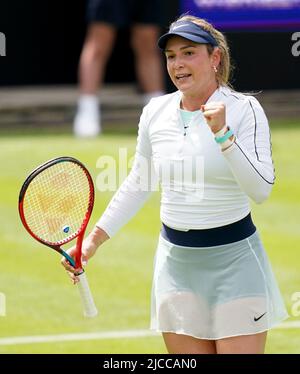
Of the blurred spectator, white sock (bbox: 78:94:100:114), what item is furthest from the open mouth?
white sock (bbox: 78:94:100:114)

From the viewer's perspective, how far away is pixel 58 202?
5.79m

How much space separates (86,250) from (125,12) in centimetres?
904

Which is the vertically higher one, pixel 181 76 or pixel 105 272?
pixel 181 76

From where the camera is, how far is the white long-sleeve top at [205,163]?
17.3 ft

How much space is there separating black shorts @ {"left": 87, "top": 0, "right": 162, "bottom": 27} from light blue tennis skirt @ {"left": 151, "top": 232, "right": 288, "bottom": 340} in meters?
9.08

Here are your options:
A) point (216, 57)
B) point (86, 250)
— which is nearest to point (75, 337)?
point (86, 250)

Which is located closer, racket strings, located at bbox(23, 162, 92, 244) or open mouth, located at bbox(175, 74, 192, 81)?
open mouth, located at bbox(175, 74, 192, 81)

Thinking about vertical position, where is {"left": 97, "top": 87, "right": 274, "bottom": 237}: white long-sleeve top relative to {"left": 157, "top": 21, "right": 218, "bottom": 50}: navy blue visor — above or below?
below

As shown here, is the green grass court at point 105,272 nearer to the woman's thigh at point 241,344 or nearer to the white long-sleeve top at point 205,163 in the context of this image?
the woman's thigh at point 241,344

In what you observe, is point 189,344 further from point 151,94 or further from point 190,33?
point 151,94

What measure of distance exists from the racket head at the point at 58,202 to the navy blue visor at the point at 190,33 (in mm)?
674

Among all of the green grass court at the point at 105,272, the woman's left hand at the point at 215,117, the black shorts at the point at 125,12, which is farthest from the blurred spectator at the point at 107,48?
the woman's left hand at the point at 215,117

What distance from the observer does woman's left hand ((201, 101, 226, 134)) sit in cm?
511

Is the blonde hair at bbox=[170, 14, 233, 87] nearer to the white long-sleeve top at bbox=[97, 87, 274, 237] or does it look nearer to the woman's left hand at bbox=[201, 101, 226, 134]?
the white long-sleeve top at bbox=[97, 87, 274, 237]
